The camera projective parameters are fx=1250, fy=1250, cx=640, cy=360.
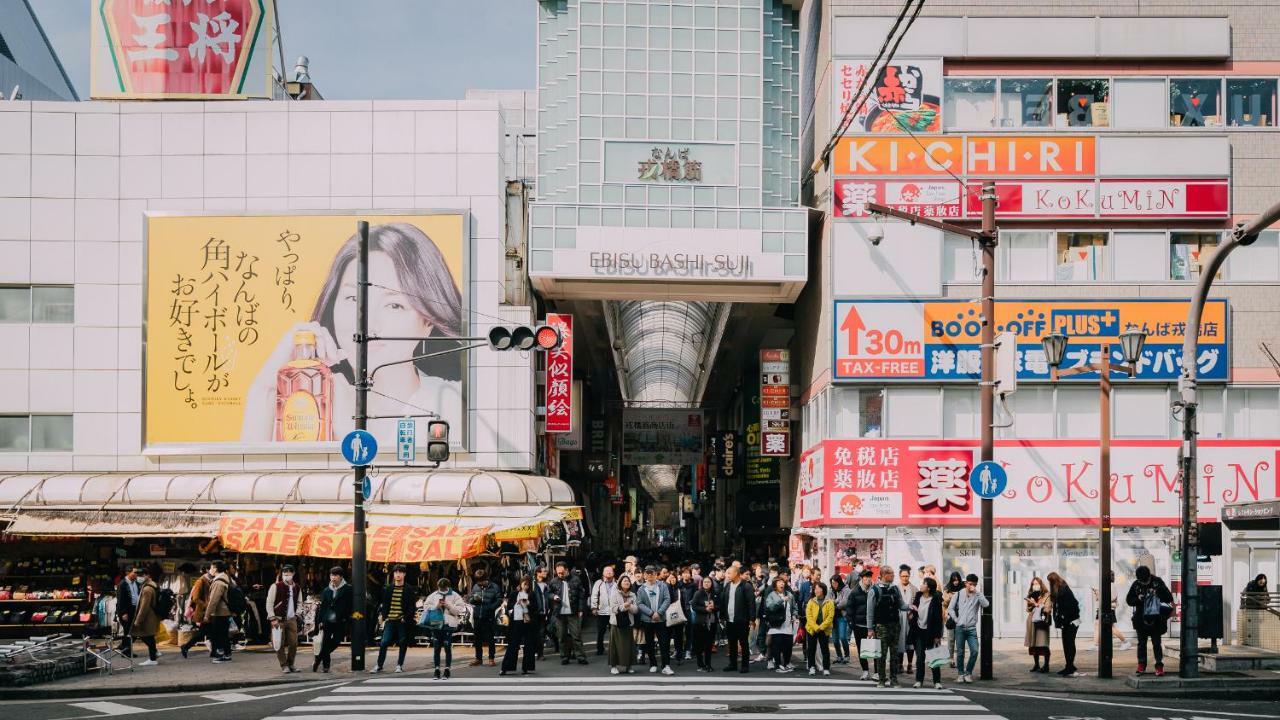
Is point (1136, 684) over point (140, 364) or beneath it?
beneath

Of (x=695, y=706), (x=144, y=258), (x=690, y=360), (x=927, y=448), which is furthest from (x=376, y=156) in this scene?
(x=690, y=360)

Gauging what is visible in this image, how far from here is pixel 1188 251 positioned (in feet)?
101

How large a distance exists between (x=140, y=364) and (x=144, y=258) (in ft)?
9.05

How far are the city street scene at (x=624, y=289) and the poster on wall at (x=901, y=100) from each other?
89 millimetres

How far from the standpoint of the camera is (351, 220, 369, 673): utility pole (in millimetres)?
22156

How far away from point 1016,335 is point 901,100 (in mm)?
6413

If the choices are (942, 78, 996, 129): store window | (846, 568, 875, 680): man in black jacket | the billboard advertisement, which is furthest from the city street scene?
the billboard advertisement

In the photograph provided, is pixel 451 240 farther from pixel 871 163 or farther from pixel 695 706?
pixel 695 706

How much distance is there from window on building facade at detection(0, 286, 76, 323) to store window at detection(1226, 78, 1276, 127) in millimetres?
29764

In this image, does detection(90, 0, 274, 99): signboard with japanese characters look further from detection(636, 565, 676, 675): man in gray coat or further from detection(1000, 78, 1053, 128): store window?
detection(1000, 78, 1053, 128): store window

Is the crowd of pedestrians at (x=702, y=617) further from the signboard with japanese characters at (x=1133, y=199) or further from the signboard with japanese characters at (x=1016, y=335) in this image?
the signboard with japanese characters at (x=1133, y=199)

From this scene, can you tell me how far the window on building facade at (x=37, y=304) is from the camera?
32.6 metres

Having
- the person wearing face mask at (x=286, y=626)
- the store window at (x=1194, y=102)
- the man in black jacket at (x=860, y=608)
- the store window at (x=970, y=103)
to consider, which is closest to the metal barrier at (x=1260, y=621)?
the man in black jacket at (x=860, y=608)

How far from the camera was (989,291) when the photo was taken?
2189 centimetres
